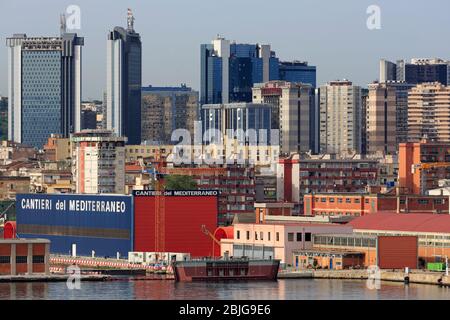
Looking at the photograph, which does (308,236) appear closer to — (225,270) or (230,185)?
(225,270)

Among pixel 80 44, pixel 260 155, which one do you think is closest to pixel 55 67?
pixel 80 44

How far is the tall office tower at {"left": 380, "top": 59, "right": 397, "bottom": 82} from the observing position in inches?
7657

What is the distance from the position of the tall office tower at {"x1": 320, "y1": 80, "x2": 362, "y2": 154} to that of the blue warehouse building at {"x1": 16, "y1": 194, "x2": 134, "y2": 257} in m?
80.3

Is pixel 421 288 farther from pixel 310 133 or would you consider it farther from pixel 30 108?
pixel 30 108

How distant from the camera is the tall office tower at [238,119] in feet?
526

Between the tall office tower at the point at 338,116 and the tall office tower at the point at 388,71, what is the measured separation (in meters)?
27.8

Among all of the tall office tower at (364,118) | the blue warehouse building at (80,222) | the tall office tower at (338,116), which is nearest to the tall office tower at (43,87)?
the tall office tower at (338,116)

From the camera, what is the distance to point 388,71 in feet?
644

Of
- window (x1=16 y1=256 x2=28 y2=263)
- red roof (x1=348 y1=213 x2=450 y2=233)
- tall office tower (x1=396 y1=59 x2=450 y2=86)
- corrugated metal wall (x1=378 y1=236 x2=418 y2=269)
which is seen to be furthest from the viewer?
tall office tower (x1=396 y1=59 x2=450 y2=86)

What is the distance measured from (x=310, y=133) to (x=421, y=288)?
312ft

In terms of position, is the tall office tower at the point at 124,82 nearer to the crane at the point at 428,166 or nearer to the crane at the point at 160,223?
the crane at the point at 428,166

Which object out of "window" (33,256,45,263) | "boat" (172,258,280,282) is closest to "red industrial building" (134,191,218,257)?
"boat" (172,258,280,282)

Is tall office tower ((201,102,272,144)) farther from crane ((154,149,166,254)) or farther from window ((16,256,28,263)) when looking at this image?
window ((16,256,28,263))
